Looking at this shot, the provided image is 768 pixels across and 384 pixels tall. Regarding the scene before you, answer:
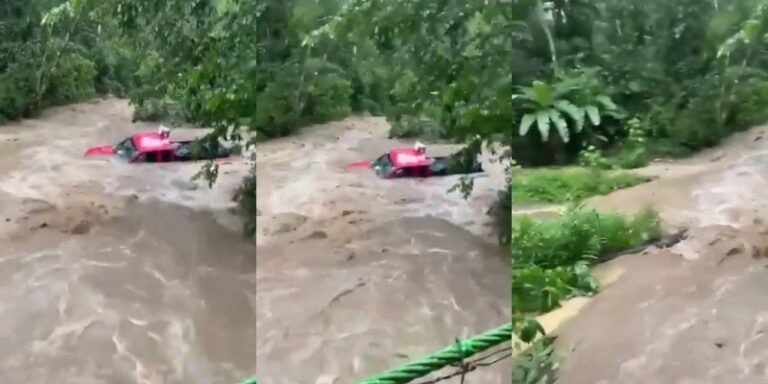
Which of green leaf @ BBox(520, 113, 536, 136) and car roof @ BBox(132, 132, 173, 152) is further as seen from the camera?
car roof @ BBox(132, 132, 173, 152)

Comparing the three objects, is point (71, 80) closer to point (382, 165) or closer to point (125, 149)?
point (125, 149)

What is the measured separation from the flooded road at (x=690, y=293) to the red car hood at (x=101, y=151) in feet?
3.46

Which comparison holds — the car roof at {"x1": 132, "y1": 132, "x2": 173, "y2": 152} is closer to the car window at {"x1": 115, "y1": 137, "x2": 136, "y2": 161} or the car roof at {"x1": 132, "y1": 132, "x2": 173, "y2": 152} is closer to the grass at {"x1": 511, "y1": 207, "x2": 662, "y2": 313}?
the car window at {"x1": 115, "y1": 137, "x2": 136, "y2": 161}

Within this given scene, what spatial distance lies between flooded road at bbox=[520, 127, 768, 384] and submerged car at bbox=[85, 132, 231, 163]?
0.88 meters

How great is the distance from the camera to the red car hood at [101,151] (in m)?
1.89

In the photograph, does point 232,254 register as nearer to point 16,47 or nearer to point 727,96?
point 16,47

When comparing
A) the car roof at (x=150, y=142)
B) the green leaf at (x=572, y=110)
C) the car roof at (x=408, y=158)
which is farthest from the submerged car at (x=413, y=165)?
the car roof at (x=150, y=142)

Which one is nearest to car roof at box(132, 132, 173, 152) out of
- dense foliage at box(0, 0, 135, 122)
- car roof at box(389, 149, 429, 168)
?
dense foliage at box(0, 0, 135, 122)

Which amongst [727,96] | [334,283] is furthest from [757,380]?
[334,283]

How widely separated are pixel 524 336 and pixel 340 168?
1.85ft

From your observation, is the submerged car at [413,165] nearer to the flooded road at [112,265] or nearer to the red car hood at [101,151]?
the flooded road at [112,265]

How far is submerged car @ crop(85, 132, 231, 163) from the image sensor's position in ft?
6.23

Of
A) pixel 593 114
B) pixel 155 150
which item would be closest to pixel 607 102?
pixel 593 114

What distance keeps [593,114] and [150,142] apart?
1008 mm
